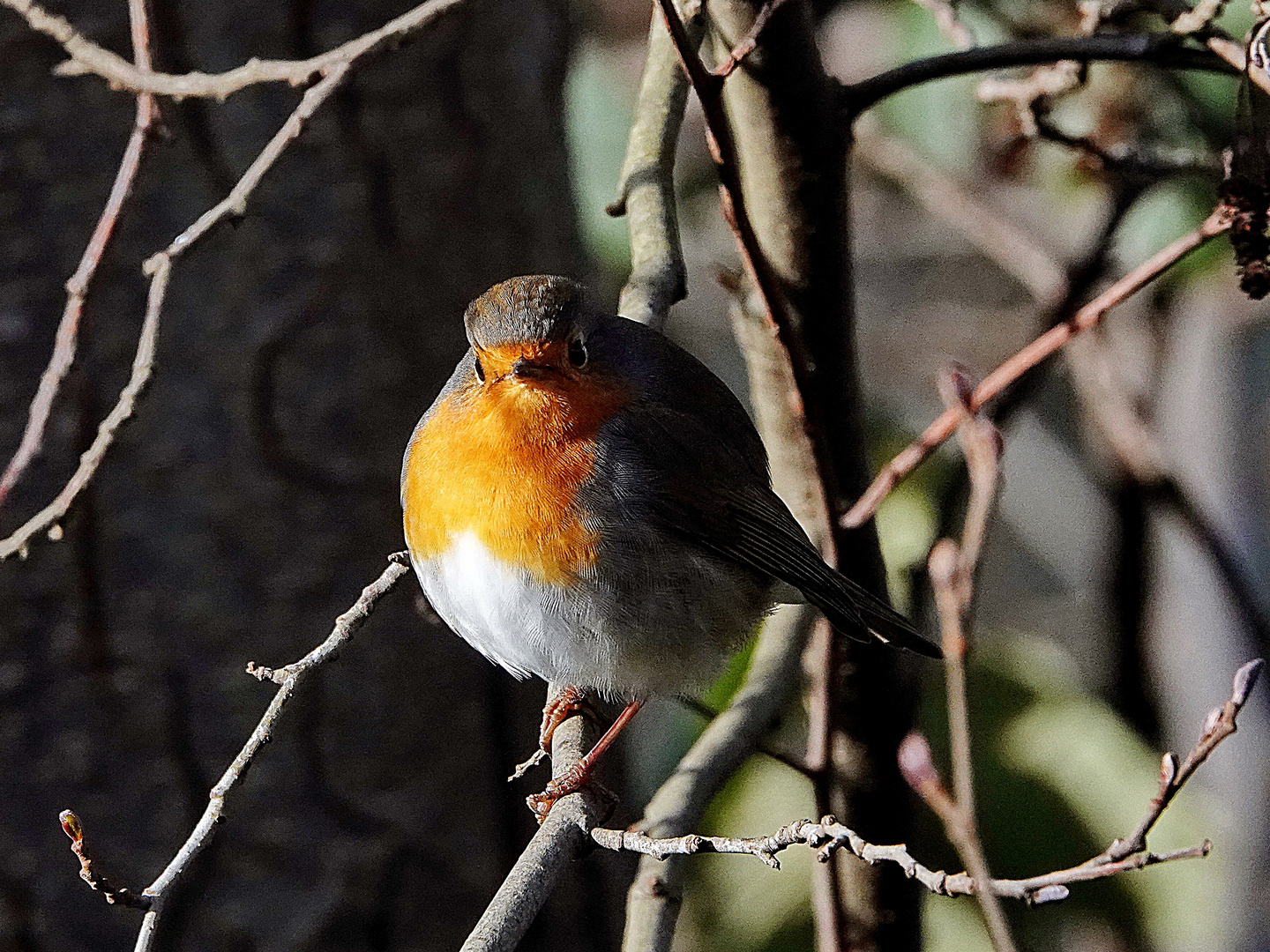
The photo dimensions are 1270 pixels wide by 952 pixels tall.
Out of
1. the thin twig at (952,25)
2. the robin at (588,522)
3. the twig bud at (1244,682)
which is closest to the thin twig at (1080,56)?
the thin twig at (952,25)

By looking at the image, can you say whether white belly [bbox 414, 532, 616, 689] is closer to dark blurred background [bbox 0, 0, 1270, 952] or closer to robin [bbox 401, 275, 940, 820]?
robin [bbox 401, 275, 940, 820]

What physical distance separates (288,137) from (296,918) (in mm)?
1374

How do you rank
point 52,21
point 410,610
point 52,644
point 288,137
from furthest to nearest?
point 410,610
point 52,644
point 52,21
point 288,137

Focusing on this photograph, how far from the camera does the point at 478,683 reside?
113 inches

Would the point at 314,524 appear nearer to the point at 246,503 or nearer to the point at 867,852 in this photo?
the point at 246,503

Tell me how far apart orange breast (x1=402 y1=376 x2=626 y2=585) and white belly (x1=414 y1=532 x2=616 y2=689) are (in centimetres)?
2

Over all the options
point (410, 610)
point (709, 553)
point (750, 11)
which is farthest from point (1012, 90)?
point (410, 610)

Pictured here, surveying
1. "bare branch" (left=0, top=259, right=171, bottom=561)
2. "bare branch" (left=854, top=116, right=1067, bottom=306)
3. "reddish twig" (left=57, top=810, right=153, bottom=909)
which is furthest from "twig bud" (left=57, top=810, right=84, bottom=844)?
"bare branch" (left=854, top=116, right=1067, bottom=306)

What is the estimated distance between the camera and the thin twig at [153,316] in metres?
1.78

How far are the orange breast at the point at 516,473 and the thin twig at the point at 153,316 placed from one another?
1.54 feet

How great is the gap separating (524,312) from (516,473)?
0.22 metres

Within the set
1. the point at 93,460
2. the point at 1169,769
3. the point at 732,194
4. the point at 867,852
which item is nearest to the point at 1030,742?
the point at 1169,769

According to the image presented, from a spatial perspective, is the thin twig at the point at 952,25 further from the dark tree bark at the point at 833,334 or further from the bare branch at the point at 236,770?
the bare branch at the point at 236,770

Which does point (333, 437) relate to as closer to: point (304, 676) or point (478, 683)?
point (478, 683)
